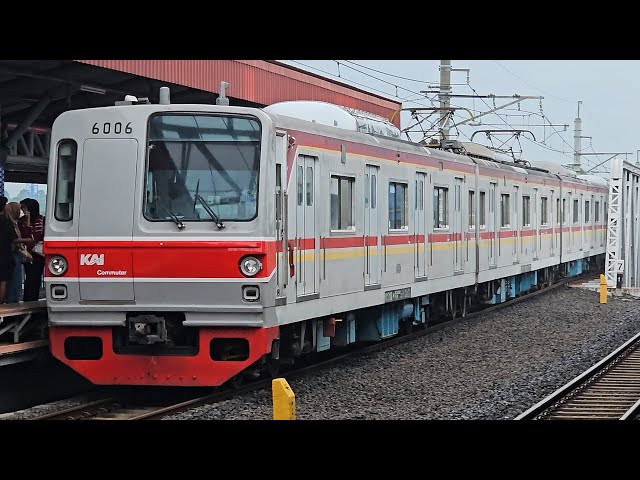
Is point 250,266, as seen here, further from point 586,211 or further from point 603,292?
point 586,211

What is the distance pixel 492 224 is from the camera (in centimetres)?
1956

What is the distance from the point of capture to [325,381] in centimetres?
1134

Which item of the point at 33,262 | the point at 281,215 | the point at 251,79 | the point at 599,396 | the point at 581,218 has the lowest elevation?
the point at 599,396

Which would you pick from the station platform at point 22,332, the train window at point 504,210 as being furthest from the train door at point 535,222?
the station platform at point 22,332

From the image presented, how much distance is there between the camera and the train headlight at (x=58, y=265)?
32.0 ft

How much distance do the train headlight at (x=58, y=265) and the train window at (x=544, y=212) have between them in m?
16.2

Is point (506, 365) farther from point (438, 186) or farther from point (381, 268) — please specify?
point (438, 186)

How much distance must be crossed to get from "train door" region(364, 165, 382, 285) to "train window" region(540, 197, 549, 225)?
39.5 ft

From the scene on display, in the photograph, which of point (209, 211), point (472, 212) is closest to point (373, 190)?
point (209, 211)

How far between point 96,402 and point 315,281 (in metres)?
2.55

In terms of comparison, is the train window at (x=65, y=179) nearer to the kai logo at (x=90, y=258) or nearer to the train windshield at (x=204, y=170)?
the kai logo at (x=90, y=258)

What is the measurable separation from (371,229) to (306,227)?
216 centimetres
